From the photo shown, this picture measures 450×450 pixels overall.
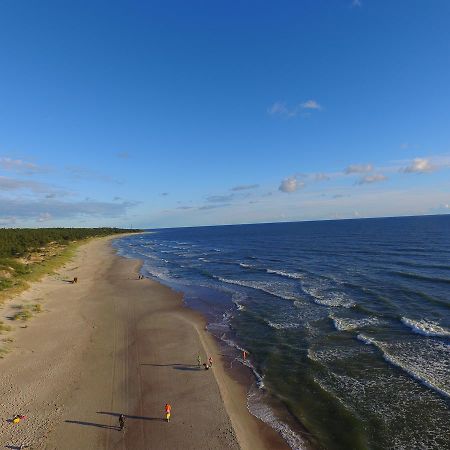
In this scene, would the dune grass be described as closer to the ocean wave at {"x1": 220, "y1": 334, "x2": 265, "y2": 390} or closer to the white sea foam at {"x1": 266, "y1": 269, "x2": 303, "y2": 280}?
the ocean wave at {"x1": 220, "y1": 334, "x2": 265, "y2": 390}

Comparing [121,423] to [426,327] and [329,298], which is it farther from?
[329,298]

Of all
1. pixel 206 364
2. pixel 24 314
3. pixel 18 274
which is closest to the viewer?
pixel 206 364

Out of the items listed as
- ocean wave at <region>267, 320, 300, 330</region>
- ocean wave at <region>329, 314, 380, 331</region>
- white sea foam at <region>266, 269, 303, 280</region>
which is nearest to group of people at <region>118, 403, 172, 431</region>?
ocean wave at <region>267, 320, 300, 330</region>

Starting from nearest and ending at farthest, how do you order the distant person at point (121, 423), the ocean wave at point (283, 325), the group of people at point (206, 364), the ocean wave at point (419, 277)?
1. the distant person at point (121, 423)
2. the group of people at point (206, 364)
3. the ocean wave at point (283, 325)
4. the ocean wave at point (419, 277)

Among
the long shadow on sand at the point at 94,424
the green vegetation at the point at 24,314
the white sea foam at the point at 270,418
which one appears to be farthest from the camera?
the green vegetation at the point at 24,314

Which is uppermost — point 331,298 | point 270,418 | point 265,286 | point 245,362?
point 265,286

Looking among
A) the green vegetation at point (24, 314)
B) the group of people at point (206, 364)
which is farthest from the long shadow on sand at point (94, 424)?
the green vegetation at point (24, 314)

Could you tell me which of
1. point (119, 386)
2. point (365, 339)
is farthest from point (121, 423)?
point (365, 339)

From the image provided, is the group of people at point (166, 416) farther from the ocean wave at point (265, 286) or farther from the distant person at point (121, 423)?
the ocean wave at point (265, 286)
